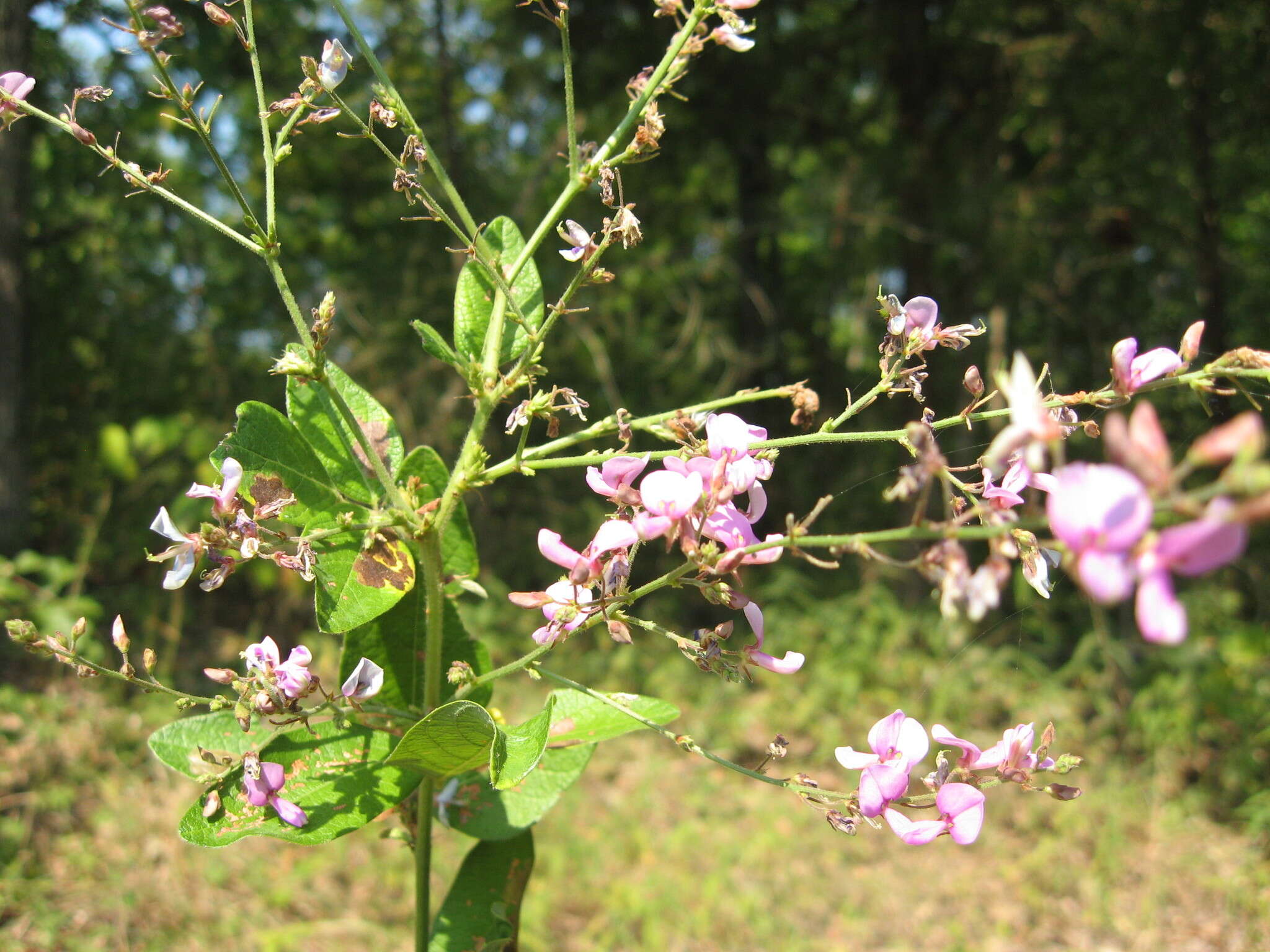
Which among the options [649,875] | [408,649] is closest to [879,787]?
[408,649]

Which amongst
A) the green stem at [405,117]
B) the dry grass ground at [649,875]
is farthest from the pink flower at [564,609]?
the dry grass ground at [649,875]

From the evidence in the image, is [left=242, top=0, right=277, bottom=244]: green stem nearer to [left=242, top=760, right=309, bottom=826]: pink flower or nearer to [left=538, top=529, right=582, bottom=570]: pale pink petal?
[left=538, top=529, right=582, bottom=570]: pale pink petal

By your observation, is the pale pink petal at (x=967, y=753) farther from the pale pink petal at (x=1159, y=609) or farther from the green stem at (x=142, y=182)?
the green stem at (x=142, y=182)

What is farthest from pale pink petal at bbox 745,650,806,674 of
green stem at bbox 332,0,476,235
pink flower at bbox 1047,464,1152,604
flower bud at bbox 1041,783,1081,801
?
green stem at bbox 332,0,476,235

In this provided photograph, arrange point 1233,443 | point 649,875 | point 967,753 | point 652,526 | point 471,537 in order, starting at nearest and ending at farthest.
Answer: point 1233,443, point 652,526, point 967,753, point 471,537, point 649,875

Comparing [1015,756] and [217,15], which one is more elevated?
[217,15]

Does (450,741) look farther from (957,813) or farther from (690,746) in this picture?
(957,813)

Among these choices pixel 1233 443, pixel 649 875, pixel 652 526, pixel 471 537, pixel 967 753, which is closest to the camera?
pixel 1233 443
